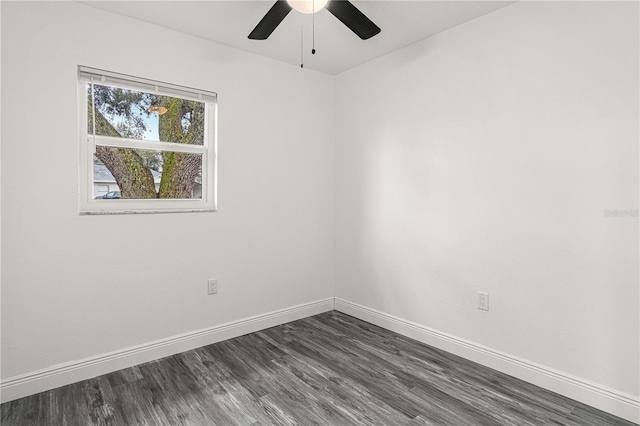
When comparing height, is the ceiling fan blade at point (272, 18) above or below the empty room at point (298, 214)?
above

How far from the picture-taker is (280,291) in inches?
130

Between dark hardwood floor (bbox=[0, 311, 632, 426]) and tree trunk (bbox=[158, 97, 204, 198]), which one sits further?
tree trunk (bbox=[158, 97, 204, 198])

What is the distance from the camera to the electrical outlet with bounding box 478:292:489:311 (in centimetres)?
249

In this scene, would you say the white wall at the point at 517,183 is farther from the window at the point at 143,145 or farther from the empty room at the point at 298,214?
the window at the point at 143,145

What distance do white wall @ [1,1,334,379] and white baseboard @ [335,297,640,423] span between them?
997mm

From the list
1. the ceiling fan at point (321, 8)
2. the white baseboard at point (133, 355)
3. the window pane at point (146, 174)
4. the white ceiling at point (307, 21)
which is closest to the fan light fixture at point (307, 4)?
the ceiling fan at point (321, 8)

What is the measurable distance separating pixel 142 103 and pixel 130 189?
64 cm

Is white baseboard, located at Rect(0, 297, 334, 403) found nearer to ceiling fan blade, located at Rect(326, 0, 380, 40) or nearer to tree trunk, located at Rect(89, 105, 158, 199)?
tree trunk, located at Rect(89, 105, 158, 199)

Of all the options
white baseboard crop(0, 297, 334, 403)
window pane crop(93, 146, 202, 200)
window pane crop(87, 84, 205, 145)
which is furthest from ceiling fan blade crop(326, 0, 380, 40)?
white baseboard crop(0, 297, 334, 403)

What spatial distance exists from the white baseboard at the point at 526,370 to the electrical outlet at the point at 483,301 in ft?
0.90

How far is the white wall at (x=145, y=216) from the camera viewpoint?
6.91 ft

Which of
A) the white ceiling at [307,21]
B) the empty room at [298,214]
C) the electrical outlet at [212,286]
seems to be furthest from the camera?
the electrical outlet at [212,286]

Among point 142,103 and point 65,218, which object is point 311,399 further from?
point 142,103

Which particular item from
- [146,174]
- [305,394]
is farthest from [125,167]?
[305,394]
